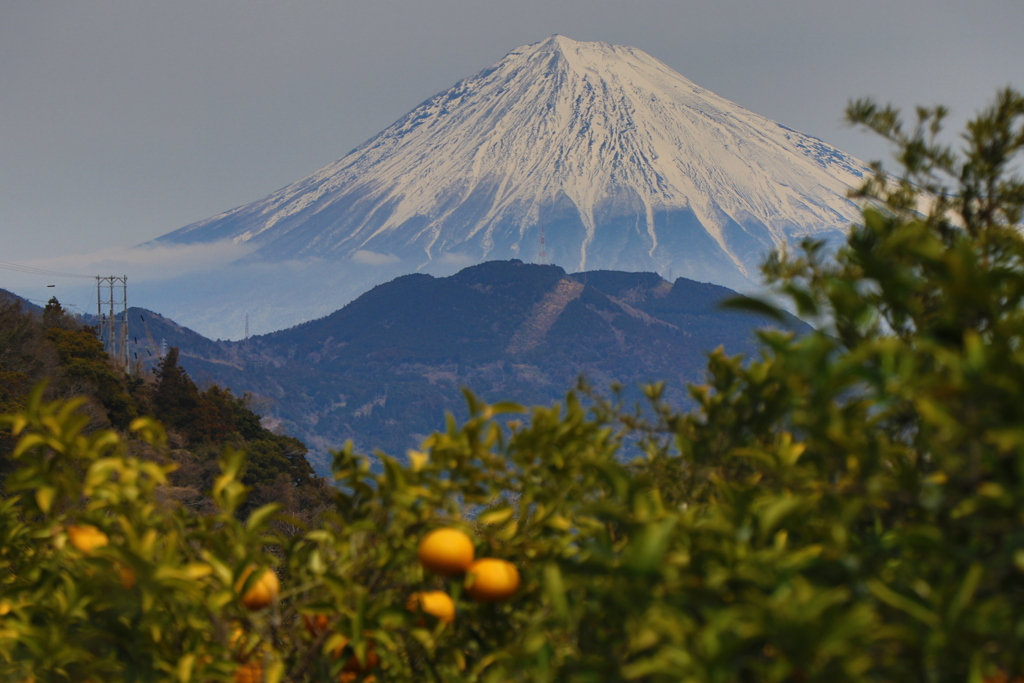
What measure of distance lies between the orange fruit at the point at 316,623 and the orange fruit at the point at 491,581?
0.39 metres

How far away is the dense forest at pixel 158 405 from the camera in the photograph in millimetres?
23781

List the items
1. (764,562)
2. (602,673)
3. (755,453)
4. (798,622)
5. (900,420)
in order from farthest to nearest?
(900,420) < (755,453) < (602,673) < (764,562) < (798,622)

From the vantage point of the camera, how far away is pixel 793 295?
1.23 m

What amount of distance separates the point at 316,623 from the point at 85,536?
618 millimetres

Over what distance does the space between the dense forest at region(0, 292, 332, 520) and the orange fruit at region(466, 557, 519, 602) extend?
20508 mm

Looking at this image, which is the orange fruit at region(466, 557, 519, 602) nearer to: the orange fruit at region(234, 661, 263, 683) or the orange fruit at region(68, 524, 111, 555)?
the orange fruit at region(234, 661, 263, 683)

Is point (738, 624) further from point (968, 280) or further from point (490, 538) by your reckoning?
point (490, 538)

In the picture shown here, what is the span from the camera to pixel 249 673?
5.79 ft

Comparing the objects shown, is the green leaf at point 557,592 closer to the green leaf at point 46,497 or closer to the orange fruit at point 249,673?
the orange fruit at point 249,673

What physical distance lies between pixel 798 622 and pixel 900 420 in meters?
0.91

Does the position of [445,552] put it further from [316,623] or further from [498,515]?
Answer: [316,623]

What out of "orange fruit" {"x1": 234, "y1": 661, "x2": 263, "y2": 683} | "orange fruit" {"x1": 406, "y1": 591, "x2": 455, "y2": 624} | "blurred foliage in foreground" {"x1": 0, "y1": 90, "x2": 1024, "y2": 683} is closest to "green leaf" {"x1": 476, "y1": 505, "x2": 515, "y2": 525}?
"blurred foliage in foreground" {"x1": 0, "y1": 90, "x2": 1024, "y2": 683}

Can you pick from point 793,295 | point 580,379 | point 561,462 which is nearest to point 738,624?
point 793,295

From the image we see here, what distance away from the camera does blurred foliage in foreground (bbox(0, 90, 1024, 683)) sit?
1135 millimetres
